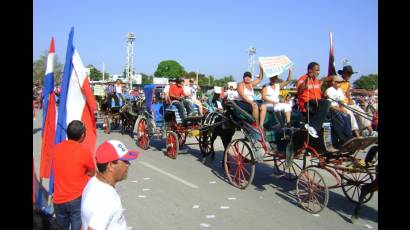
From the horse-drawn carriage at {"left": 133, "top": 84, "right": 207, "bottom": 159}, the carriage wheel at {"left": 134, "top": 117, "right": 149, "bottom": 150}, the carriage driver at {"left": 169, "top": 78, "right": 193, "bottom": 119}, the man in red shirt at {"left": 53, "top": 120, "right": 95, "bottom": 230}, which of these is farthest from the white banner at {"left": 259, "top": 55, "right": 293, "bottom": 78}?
the carriage wheel at {"left": 134, "top": 117, "right": 149, "bottom": 150}

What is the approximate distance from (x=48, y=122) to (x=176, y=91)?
6158 millimetres

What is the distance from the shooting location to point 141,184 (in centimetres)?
770

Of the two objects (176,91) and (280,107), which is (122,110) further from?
(280,107)

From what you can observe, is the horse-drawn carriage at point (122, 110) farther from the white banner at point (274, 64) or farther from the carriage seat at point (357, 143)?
the carriage seat at point (357, 143)

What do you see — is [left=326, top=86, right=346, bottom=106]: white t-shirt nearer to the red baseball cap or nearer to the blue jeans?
the blue jeans

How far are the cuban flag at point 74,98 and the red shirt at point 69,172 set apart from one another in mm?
979

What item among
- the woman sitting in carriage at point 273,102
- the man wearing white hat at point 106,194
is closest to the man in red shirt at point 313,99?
the woman sitting in carriage at point 273,102

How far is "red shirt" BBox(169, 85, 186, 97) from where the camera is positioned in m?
10.9

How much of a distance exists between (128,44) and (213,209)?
39689mm

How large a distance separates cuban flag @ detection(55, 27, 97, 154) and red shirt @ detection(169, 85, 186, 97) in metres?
5.70

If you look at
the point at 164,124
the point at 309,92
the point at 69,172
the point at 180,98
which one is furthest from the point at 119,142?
the point at 164,124

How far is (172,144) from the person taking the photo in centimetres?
1038

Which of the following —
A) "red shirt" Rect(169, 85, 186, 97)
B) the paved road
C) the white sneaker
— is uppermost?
"red shirt" Rect(169, 85, 186, 97)
